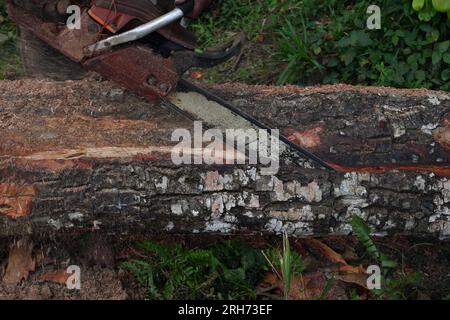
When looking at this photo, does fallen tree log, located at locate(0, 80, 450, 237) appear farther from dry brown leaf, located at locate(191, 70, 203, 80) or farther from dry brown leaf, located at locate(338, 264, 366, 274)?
dry brown leaf, located at locate(191, 70, 203, 80)

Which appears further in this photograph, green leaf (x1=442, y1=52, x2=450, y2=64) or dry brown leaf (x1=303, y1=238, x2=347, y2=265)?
green leaf (x1=442, y1=52, x2=450, y2=64)

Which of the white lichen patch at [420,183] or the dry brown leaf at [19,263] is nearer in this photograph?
the white lichen patch at [420,183]

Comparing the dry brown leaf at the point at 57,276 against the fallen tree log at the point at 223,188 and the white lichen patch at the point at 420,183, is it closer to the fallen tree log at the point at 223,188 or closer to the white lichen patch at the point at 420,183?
the fallen tree log at the point at 223,188

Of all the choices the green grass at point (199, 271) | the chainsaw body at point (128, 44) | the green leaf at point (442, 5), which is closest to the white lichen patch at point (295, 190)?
the green grass at point (199, 271)

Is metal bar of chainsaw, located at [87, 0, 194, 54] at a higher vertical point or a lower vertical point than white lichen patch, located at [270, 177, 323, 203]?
higher

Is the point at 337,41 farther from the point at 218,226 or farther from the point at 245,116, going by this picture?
the point at 218,226

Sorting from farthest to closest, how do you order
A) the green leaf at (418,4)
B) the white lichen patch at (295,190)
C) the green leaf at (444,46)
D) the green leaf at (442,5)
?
the green leaf at (444,46) → the green leaf at (418,4) → the green leaf at (442,5) → the white lichen patch at (295,190)

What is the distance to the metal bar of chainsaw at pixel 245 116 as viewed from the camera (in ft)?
10.1

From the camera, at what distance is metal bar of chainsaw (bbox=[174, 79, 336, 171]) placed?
3.07 metres

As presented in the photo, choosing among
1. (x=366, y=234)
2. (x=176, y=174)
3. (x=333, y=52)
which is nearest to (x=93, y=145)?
(x=176, y=174)

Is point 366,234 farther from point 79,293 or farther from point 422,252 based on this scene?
point 79,293

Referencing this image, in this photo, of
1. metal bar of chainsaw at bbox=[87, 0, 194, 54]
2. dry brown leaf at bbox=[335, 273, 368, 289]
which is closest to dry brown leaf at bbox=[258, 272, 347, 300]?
dry brown leaf at bbox=[335, 273, 368, 289]

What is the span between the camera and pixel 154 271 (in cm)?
305

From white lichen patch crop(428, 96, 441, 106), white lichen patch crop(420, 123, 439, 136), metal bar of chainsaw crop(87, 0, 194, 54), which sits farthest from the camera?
white lichen patch crop(428, 96, 441, 106)
